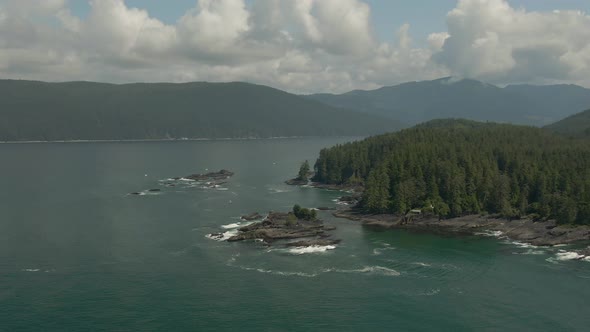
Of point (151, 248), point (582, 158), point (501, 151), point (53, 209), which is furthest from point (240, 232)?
point (582, 158)

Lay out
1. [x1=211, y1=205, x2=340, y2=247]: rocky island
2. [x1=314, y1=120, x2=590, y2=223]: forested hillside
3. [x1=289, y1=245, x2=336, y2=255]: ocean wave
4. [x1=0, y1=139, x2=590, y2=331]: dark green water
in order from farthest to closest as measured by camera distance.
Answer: [x1=314, y1=120, x2=590, y2=223]: forested hillside, [x1=211, y1=205, x2=340, y2=247]: rocky island, [x1=289, y1=245, x2=336, y2=255]: ocean wave, [x1=0, y1=139, x2=590, y2=331]: dark green water

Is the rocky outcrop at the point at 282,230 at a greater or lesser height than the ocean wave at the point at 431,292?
greater

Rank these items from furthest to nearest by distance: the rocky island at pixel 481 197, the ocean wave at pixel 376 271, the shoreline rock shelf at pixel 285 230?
1. the rocky island at pixel 481 197
2. the shoreline rock shelf at pixel 285 230
3. the ocean wave at pixel 376 271

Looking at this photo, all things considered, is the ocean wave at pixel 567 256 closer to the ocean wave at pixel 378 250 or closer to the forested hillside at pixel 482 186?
the forested hillside at pixel 482 186

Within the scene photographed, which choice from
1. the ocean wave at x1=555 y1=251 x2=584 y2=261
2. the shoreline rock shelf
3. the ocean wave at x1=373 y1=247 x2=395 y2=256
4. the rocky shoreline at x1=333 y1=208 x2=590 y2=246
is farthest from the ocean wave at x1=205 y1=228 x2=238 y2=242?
the ocean wave at x1=555 y1=251 x2=584 y2=261

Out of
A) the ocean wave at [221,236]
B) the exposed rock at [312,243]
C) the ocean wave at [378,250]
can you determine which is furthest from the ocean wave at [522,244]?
the ocean wave at [221,236]

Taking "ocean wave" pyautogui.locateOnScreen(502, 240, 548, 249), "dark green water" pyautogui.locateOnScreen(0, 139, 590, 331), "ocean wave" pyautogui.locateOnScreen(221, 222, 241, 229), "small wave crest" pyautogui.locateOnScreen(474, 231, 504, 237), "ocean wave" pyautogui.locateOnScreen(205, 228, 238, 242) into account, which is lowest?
"dark green water" pyautogui.locateOnScreen(0, 139, 590, 331)

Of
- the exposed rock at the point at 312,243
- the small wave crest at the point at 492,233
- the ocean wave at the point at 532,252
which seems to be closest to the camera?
the ocean wave at the point at 532,252

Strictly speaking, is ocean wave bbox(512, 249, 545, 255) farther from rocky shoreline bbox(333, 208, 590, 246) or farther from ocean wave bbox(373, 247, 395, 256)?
ocean wave bbox(373, 247, 395, 256)

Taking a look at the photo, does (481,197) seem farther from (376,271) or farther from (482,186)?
(376,271)
